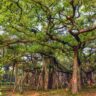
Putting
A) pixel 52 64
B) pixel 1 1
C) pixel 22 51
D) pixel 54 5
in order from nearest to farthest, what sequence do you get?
pixel 1 1 < pixel 54 5 < pixel 22 51 < pixel 52 64

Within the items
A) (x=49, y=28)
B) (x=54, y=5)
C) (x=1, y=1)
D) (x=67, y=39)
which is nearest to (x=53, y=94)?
(x=67, y=39)

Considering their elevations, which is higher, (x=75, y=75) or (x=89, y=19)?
(x=89, y=19)

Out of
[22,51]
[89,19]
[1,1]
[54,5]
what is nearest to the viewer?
[1,1]

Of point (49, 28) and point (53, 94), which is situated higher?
point (49, 28)

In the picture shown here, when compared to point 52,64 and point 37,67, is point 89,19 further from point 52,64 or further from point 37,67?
point 37,67

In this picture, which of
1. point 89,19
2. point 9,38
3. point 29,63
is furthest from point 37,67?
point 89,19

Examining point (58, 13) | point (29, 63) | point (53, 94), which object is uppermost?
point (58, 13)

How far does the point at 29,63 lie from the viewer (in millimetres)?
36844

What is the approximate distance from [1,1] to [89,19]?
337 inches

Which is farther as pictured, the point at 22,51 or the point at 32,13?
the point at 22,51

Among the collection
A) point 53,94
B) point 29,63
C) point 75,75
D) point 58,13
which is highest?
point 58,13

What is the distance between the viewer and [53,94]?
81.8 feet

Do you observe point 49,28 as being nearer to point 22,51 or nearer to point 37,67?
point 22,51

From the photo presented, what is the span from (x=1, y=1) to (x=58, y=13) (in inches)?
195
